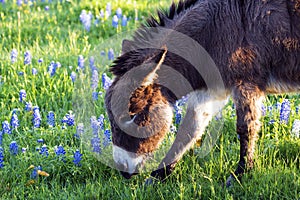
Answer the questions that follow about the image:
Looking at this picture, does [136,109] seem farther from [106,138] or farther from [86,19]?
[86,19]

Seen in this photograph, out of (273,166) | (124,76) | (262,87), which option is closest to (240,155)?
(273,166)

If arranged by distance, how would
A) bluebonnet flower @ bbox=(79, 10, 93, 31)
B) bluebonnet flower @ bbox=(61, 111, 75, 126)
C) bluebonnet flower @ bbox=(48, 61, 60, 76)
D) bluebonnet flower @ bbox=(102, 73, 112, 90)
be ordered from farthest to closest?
bluebonnet flower @ bbox=(79, 10, 93, 31)
bluebonnet flower @ bbox=(48, 61, 60, 76)
bluebonnet flower @ bbox=(102, 73, 112, 90)
bluebonnet flower @ bbox=(61, 111, 75, 126)

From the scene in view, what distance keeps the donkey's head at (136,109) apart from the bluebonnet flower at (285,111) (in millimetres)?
1278

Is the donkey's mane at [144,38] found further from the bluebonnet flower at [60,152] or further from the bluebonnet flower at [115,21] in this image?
the bluebonnet flower at [115,21]

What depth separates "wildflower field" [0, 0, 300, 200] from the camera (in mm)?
4754

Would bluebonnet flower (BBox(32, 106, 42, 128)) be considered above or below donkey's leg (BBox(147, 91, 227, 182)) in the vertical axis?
below

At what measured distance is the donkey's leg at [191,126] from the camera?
519cm

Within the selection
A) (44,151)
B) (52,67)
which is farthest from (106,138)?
(52,67)

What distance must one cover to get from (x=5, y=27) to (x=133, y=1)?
2473 mm

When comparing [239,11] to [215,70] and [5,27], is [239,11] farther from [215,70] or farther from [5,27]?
[5,27]

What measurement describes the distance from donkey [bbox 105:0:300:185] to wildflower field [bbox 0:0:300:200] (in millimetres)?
239

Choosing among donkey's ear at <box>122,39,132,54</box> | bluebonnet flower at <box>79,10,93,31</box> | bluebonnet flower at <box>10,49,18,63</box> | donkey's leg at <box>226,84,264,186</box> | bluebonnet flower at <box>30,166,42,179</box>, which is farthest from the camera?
bluebonnet flower at <box>79,10,93,31</box>

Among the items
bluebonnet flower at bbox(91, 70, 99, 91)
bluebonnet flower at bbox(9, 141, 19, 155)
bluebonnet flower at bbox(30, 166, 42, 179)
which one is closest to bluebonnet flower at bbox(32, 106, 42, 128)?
bluebonnet flower at bbox(9, 141, 19, 155)

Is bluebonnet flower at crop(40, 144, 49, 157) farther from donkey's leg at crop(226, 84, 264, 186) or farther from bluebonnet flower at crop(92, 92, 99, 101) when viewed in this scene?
donkey's leg at crop(226, 84, 264, 186)
